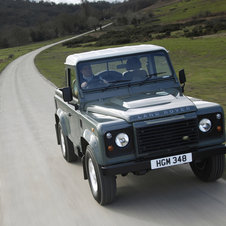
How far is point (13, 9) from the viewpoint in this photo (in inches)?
7697

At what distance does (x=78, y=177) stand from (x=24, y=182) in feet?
3.18

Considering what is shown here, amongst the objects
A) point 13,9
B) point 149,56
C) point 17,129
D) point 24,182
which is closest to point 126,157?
point 149,56

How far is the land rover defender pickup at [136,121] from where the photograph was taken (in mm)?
4031

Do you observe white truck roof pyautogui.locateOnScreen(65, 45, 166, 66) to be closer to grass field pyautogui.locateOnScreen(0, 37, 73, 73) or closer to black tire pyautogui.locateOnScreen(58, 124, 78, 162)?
black tire pyautogui.locateOnScreen(58, 124, 78, 162)

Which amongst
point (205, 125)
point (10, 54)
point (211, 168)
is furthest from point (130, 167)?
point (10, 54)

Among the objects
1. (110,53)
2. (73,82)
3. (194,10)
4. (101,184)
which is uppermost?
(110,53)

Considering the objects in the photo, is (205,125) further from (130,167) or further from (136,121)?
(130,167)

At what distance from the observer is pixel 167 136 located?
408 cm

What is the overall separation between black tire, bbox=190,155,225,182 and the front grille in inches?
21.0

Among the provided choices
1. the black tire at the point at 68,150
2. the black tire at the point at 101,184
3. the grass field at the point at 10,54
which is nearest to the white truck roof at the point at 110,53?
the black tire at the point at 68,150

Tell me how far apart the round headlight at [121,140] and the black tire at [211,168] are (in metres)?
1.12

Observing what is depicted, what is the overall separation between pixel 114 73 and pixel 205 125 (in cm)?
183

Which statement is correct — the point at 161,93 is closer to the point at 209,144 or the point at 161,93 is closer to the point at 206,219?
the point at 209,144

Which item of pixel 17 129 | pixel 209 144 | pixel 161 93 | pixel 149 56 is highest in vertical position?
pixel 149 56
